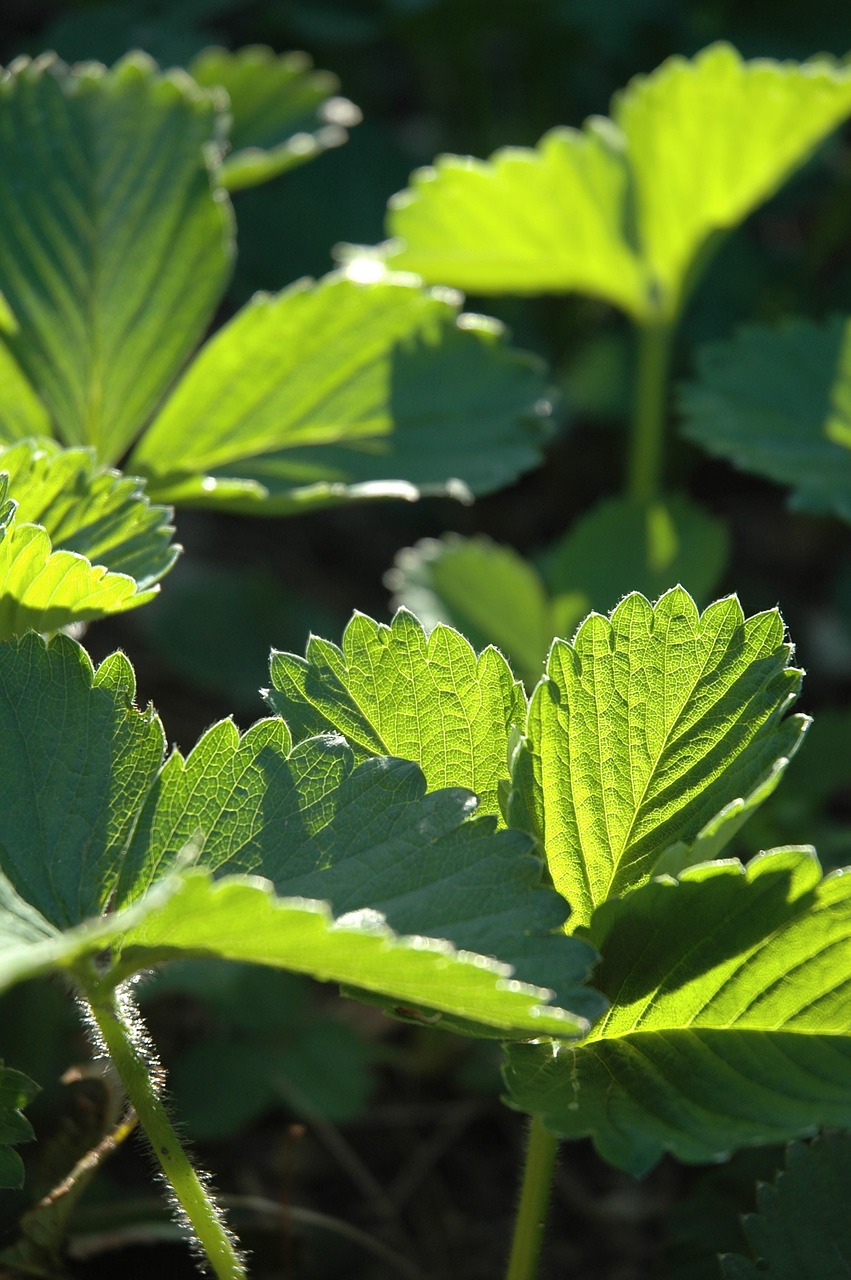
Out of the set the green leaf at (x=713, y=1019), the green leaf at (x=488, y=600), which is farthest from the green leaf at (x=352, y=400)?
the green leaf at (x=713, y=1019)

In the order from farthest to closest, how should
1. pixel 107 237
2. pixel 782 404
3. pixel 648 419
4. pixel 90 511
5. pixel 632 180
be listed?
pixel 648 419, pixel 632 180, pixel 782 404, pixel 107 237, pixel 90 511

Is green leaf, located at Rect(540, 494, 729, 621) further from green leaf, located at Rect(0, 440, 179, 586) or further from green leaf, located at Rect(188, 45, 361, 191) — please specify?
green leaf, located at Rect(0, 440, 179, 586)

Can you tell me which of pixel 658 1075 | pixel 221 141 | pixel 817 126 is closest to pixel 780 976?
pixel 658 1075

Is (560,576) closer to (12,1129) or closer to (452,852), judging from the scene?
(452,852)

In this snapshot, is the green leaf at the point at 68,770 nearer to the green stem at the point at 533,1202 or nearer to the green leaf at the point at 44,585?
the green leaf at the point at 44,585

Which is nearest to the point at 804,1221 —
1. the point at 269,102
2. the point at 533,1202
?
the point at 533,1202

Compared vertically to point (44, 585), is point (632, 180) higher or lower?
higher

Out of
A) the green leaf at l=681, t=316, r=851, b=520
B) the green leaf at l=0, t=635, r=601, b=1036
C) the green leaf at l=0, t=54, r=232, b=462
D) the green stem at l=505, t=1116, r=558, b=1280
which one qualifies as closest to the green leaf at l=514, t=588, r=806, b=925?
the green leaf at l=0, t=635, r=601, b=1036
